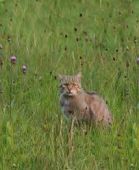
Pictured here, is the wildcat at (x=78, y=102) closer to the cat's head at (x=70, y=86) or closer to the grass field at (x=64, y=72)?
the cat's head at (x=70, y=86)

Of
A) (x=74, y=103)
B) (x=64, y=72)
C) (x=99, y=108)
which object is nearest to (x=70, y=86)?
(x=74, y=103)

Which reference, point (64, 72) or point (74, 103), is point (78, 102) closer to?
point (74, 103)

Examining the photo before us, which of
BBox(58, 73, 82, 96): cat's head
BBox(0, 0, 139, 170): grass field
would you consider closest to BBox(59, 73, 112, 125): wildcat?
BBox(58, 73, 82, 96): cat's head

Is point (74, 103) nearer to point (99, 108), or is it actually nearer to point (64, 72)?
point (99, 108)

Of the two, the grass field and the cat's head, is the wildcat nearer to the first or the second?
the cat's head

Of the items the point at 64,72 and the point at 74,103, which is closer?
the point at 74,103

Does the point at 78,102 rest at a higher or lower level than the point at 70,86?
lower

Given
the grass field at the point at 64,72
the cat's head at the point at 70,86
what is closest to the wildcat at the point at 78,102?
the cat's head at the point at 70,86

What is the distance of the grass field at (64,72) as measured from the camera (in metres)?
5.32

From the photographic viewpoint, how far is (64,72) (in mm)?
7172

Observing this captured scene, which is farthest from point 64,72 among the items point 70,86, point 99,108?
point 99,108

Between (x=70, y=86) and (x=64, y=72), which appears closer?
(x=70, y=86)

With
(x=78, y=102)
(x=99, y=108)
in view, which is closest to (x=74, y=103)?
(x=78, y=102)

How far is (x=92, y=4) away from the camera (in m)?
9.58
